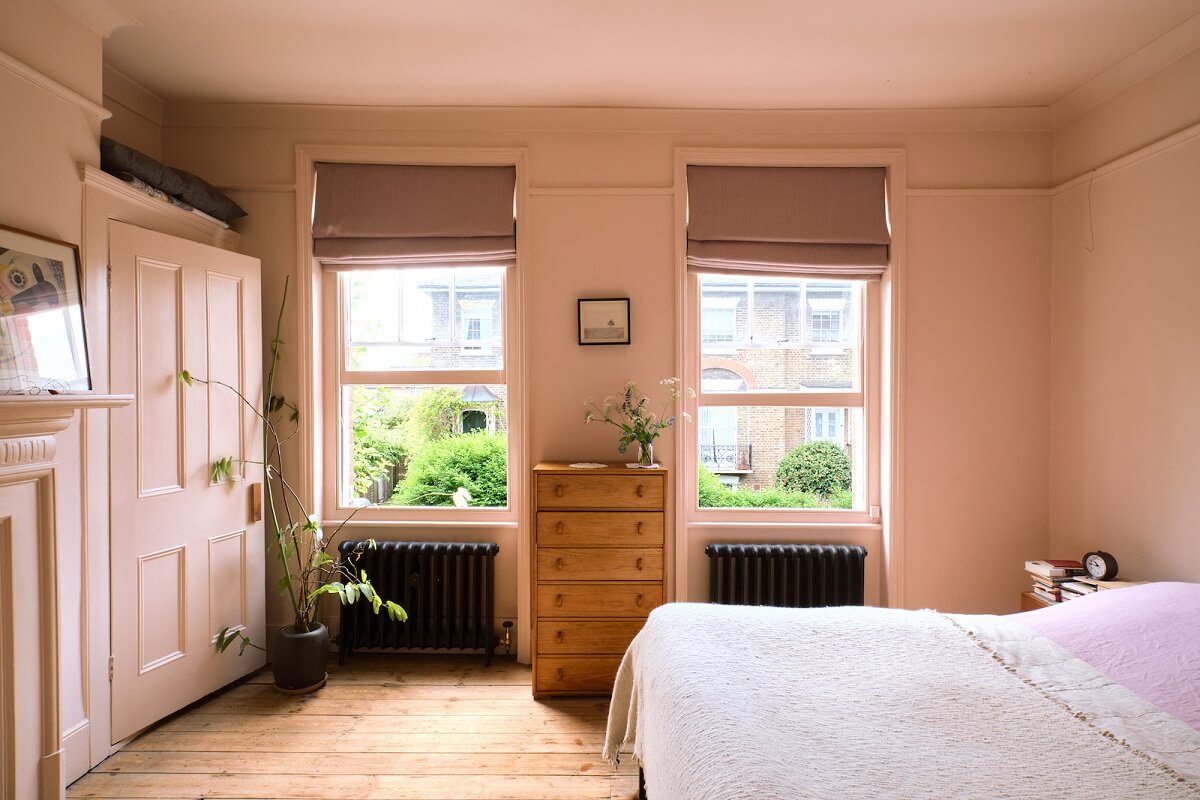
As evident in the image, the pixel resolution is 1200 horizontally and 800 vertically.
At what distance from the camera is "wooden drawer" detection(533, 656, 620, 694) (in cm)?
285

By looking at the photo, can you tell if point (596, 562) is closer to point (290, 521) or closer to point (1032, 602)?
point (290, 521)

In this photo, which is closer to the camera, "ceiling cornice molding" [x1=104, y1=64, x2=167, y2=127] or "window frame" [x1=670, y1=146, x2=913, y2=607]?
"ceiling cornice molding" [x1=104, y1=64, x2=167, y2=127]

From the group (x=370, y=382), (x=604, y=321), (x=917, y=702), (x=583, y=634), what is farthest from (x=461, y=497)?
(x=917, y=702)

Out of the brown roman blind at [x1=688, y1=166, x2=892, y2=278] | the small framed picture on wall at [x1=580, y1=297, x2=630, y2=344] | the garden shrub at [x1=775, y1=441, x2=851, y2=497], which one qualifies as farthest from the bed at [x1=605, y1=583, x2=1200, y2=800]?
the brown roman blind at [x1=688, y1=166, x2=892, y2=278]

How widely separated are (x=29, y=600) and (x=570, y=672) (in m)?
1.98

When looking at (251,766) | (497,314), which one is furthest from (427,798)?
(497,314)

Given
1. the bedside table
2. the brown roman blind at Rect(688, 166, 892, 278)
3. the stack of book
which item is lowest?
the bedside table

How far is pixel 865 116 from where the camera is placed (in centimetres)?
318

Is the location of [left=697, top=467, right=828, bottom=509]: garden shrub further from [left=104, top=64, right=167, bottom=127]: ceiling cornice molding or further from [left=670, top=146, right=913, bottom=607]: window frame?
[left=104, top=64, right=167, bottom=127]: ceiling cornice molding

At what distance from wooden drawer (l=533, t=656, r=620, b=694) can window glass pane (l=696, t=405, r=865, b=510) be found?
101cm

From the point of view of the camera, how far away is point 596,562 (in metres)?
2.85

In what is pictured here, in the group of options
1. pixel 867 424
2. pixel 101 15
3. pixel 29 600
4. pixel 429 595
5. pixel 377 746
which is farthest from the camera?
pixel 867 424

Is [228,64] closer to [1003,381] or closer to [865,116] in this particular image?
[865,116]

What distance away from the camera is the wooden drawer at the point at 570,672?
2852 millimetres
